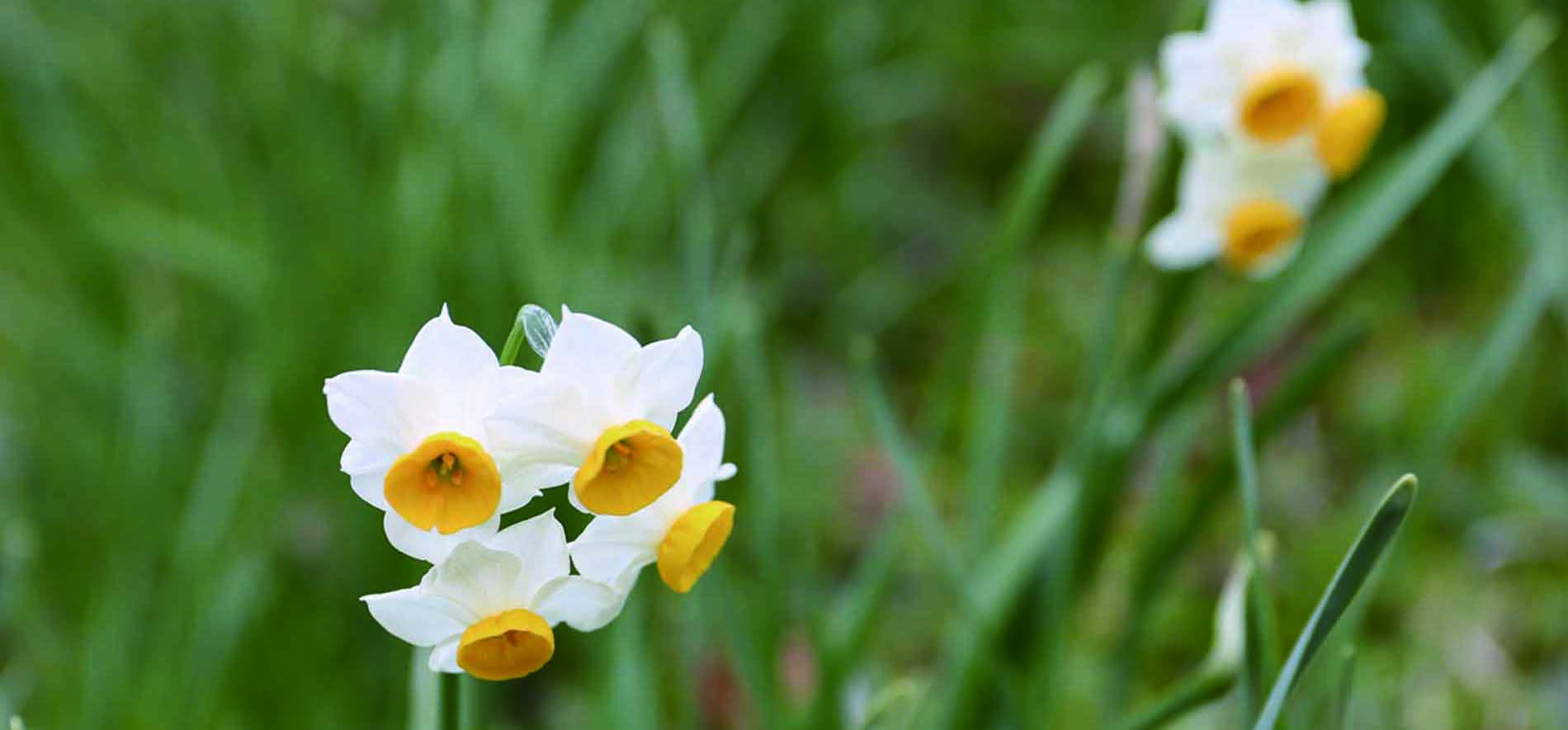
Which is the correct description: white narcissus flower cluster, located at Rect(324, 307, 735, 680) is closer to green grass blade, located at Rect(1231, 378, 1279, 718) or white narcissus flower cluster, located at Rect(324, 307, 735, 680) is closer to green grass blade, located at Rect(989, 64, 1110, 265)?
green grass blade, located at Rect(1231, 378, 1279, 718)

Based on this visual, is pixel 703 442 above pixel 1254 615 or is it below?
above

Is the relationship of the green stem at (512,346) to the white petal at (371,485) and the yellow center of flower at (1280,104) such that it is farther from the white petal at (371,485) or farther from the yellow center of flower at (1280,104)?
the yellow center of flower at (1280,104)

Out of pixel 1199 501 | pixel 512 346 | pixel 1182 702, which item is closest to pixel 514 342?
pixel 512 346

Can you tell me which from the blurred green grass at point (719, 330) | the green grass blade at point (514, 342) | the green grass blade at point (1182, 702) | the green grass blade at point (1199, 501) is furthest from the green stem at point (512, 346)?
the green grass blade at point (1199, 501)

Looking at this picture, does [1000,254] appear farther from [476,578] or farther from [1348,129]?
[476,578]

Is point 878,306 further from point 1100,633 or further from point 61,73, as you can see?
point 61,73

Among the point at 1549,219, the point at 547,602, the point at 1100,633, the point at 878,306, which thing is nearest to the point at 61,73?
the point at 878,306
